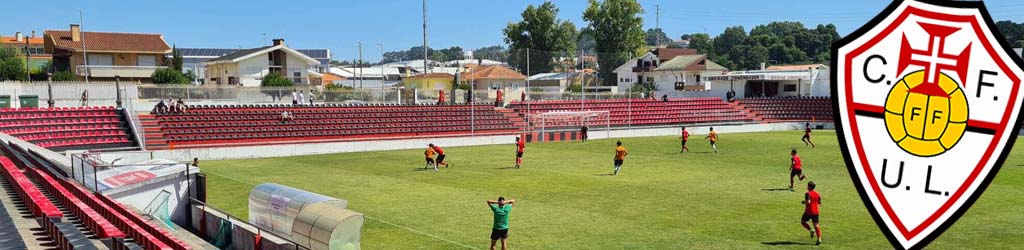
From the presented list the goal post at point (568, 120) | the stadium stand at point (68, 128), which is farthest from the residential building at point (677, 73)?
the stadium stand at point (68, 128)

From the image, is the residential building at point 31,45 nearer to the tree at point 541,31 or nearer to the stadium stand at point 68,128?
the tree at point 541,31

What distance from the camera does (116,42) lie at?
69625mm

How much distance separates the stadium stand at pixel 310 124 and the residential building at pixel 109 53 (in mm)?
31770

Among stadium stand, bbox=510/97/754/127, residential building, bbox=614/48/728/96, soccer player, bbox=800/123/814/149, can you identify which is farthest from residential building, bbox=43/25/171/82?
soccer player, bbox=800/123/814/149

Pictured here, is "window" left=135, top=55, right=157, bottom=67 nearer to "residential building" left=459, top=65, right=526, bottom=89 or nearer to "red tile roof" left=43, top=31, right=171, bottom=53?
"red tile roof" left=43, top=31, right=171, bottom=53

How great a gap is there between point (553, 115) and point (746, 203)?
30.5 meters

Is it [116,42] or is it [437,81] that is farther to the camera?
[437,81]

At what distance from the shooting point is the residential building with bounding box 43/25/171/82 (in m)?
67.4

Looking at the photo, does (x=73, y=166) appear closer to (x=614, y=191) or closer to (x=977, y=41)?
(x=614, y=191)

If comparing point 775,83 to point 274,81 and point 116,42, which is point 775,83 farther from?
point 116,42

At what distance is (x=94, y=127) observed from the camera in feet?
118

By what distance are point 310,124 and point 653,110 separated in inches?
998

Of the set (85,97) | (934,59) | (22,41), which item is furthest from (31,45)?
(934,59)

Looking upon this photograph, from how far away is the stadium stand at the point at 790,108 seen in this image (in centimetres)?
5959
